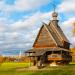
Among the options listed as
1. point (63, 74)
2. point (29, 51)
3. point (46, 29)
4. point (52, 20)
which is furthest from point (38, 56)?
point (63, 74)

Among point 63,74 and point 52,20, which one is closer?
point 63,74

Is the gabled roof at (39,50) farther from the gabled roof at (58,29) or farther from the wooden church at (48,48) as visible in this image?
the gabled roof at (58,29)

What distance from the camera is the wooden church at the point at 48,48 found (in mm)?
57406

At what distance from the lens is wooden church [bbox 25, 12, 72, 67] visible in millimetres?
57406

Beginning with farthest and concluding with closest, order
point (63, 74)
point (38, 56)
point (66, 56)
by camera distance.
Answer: point (66, 56), point (38, 56), point (63, 74)

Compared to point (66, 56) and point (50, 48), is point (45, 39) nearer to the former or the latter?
point (50, 48)

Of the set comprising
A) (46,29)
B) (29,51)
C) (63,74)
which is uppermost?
(46,29)

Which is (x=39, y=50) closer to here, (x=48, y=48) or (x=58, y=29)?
(x=48, y=48)

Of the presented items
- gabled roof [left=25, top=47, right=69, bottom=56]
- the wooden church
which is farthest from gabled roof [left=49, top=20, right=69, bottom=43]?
gabled roof [left=25, top=47, right=69, bottom=56]

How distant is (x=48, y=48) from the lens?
5866 centimetres

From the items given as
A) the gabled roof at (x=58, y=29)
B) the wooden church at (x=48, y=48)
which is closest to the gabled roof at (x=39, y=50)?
the wooden church at (x=48, y=48)

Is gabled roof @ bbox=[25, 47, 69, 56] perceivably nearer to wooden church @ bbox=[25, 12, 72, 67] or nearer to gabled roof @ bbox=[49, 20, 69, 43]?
wooden church @ bbox=[25, 12, 72, 67]

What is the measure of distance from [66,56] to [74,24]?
712cm

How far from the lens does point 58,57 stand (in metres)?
57.5
